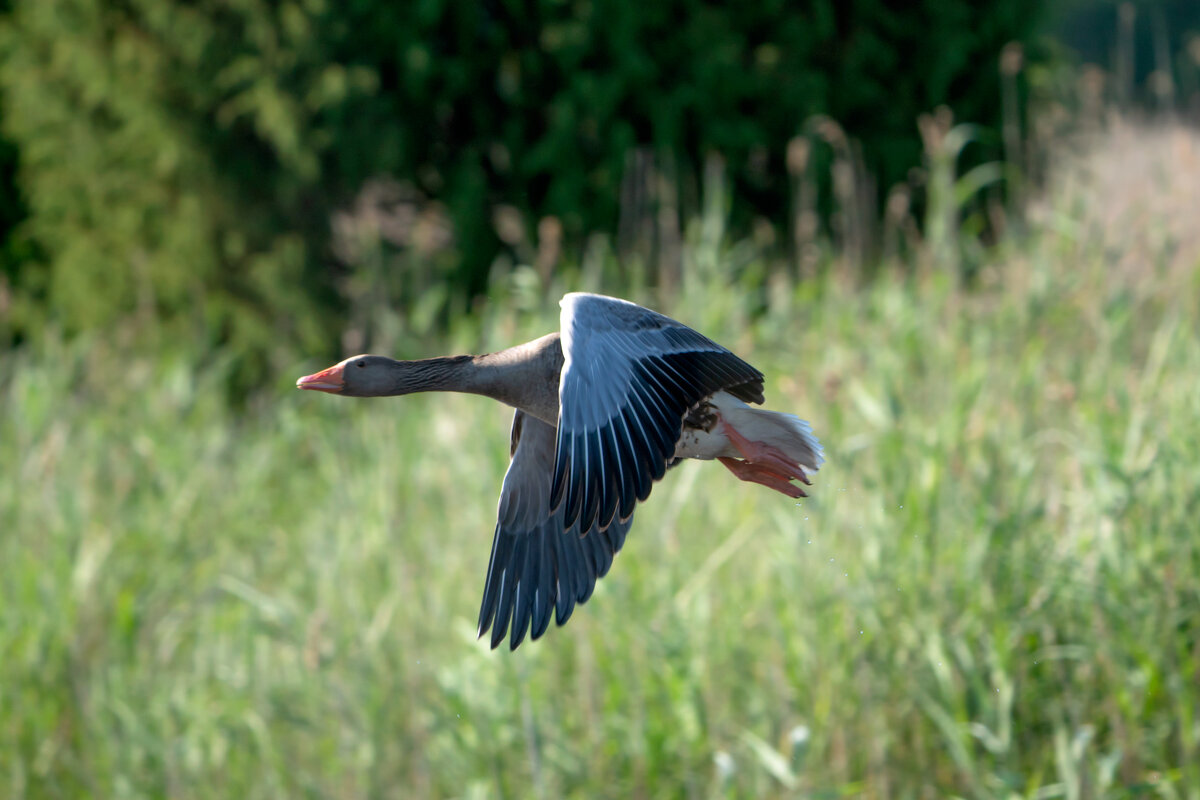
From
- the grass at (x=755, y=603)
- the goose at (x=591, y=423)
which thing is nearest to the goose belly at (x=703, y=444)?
the goose at (x=591, y=423)

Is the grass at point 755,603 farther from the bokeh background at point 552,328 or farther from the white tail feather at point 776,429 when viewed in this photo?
the white tail feather at point 776,429

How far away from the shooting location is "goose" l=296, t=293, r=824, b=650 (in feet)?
4.70

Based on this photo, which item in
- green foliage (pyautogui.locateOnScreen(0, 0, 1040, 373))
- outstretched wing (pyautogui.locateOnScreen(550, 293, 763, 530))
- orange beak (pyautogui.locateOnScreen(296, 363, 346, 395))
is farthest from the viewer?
green foliage (pyautogui.locateOnScreen(0, 0, 1040, 373))

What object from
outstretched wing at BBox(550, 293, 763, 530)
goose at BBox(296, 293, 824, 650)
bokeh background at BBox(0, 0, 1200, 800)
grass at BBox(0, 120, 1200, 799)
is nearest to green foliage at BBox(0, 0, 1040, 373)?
bokeh background at BBox(0, 0, 1200, 800)

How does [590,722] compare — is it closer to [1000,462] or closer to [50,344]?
[1000,462]

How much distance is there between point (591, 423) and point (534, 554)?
1.81ft

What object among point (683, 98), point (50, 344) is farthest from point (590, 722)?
point (50, 344)

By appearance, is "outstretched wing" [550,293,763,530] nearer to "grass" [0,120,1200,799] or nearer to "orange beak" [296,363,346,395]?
"orange beak" [296,363,346,395]

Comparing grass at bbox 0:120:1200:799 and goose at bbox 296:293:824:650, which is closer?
goose at bbox 296:293:824:650

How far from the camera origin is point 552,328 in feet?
15.4

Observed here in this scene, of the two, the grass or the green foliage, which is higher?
the green foliage

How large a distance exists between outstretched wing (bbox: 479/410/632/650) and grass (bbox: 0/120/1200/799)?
882mm

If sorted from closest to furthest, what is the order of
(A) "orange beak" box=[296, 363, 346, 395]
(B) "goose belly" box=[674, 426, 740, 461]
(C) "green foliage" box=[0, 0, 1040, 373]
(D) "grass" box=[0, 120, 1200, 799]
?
1. (A) "orange beak" box=[296, 363, 346, 395]
2. (B) "goose belly" box=[674, 426, 740, 461]
3. (D) "grass" box=[0, 120, 1200, 799]
4. (C) "green foliage" box=[0, 0, 1040, 373]

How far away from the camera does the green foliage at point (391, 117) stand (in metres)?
5.83
